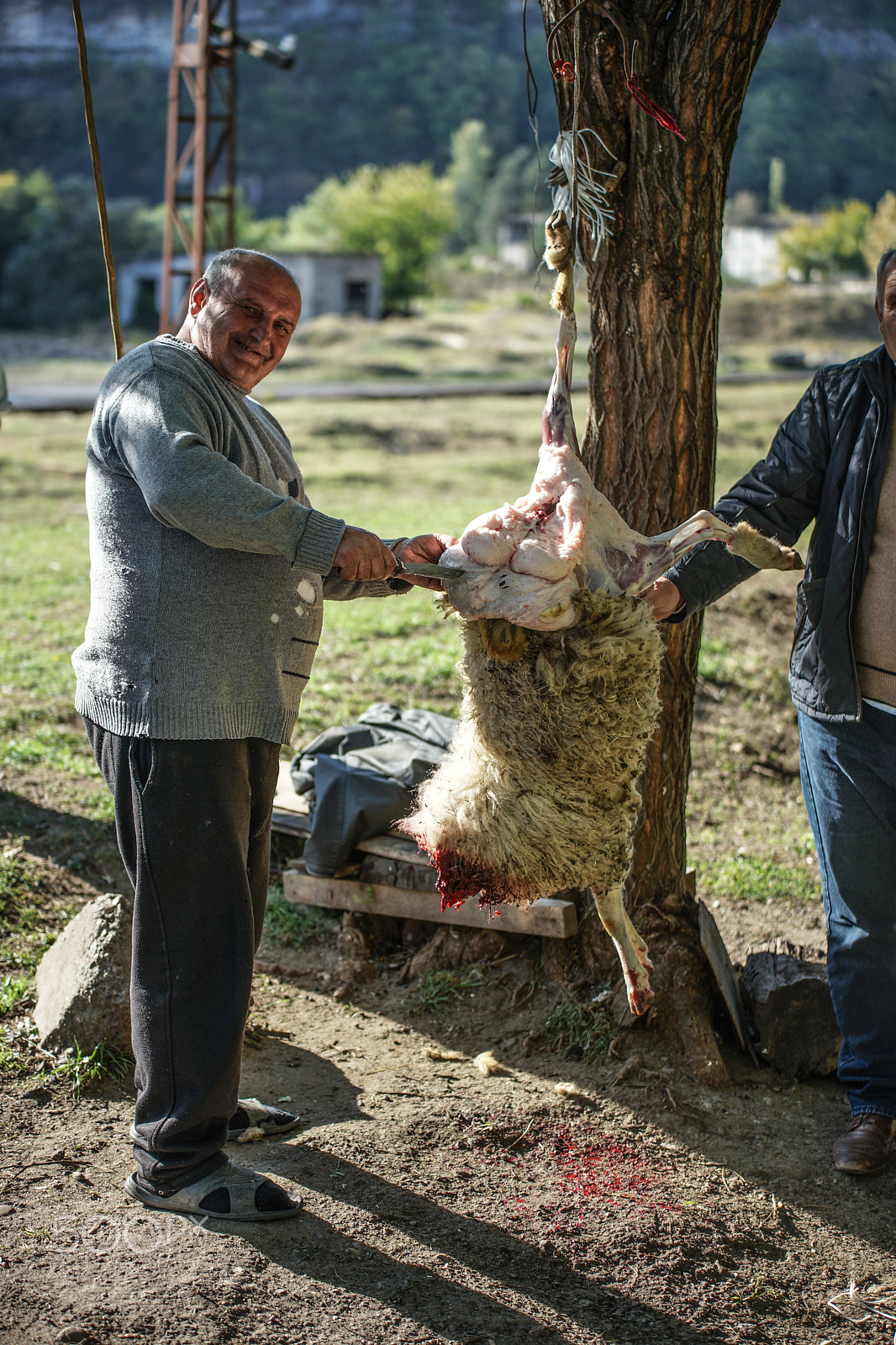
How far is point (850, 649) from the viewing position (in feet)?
9.83

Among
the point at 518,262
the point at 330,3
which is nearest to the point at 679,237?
the point at 518,262

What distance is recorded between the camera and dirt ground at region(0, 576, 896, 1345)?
249 cm

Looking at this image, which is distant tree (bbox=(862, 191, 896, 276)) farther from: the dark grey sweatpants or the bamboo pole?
the dark grey sweatpants

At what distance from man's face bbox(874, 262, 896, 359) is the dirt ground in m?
2.29

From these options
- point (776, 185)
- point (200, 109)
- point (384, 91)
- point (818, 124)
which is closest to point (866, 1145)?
point (200, 109)

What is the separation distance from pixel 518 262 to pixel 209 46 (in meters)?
69.1

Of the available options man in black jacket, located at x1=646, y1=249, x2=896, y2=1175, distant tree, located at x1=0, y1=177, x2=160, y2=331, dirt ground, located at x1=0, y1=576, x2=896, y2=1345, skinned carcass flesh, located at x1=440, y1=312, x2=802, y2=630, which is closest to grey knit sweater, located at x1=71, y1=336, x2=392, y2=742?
skinned carcass flesh, located at x1=440, y1=312, x2=802, y2=630

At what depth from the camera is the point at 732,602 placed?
8711 mm

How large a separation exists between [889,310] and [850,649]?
92cm

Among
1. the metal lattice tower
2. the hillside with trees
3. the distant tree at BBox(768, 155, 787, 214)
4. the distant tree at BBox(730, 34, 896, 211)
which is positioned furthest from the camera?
the distant tree at BBox(730, 34, 896, 211)

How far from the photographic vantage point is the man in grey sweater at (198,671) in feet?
7.97

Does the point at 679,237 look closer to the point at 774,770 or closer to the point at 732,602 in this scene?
the point at 774,770

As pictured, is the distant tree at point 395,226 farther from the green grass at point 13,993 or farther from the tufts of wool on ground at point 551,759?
the tufts of wool on ground at point 551,759

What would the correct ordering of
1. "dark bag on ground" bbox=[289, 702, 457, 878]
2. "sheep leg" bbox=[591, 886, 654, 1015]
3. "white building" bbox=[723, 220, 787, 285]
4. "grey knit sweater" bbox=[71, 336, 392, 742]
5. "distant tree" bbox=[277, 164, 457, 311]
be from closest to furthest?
"grey knit sweater" bbox=[71, 336, 392, 742] < "sheep leg" bbox=[591, 886, 654, 1015] < "dark bag on ground" bbox=[289, 702, 457, 878] < "distant tree" bbox=[277, 164, 457, 311] < "white building" bbox=[723, 220, 787, 285]
